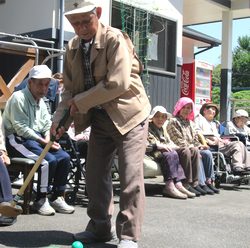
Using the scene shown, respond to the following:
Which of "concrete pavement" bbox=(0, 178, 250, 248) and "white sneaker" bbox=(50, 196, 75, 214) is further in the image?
"white sneaker" bbox=(50, 196, 75, 214)

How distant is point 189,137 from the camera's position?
292 inches

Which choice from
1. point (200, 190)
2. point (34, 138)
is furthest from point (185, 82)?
point (34, 138)

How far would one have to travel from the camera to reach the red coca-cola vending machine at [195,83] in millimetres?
14523

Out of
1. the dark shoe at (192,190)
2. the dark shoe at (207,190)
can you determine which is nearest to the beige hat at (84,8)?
the dark shoe at (192,190)

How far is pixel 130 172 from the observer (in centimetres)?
368

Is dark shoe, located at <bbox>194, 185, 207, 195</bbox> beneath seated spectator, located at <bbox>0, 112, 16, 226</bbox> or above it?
beneath

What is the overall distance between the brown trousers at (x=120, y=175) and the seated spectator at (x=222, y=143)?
14.4 feet

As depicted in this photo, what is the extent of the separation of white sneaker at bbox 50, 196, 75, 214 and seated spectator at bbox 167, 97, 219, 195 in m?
2.43

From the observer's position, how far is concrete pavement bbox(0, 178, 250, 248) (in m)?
4.02

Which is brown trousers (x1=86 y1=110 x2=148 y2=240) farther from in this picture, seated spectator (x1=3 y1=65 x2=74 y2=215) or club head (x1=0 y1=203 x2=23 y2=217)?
seated spectator (x1=3 y1=65 x2=74 y2=215)

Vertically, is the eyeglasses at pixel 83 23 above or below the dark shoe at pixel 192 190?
above

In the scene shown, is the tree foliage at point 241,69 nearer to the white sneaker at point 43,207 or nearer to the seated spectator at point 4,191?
the white sneaker at point 43,207

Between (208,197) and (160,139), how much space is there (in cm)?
105

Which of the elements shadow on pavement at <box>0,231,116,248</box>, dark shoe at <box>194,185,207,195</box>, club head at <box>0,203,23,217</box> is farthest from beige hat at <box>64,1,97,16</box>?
dark shoe at <box>194,185,207,195</box>
